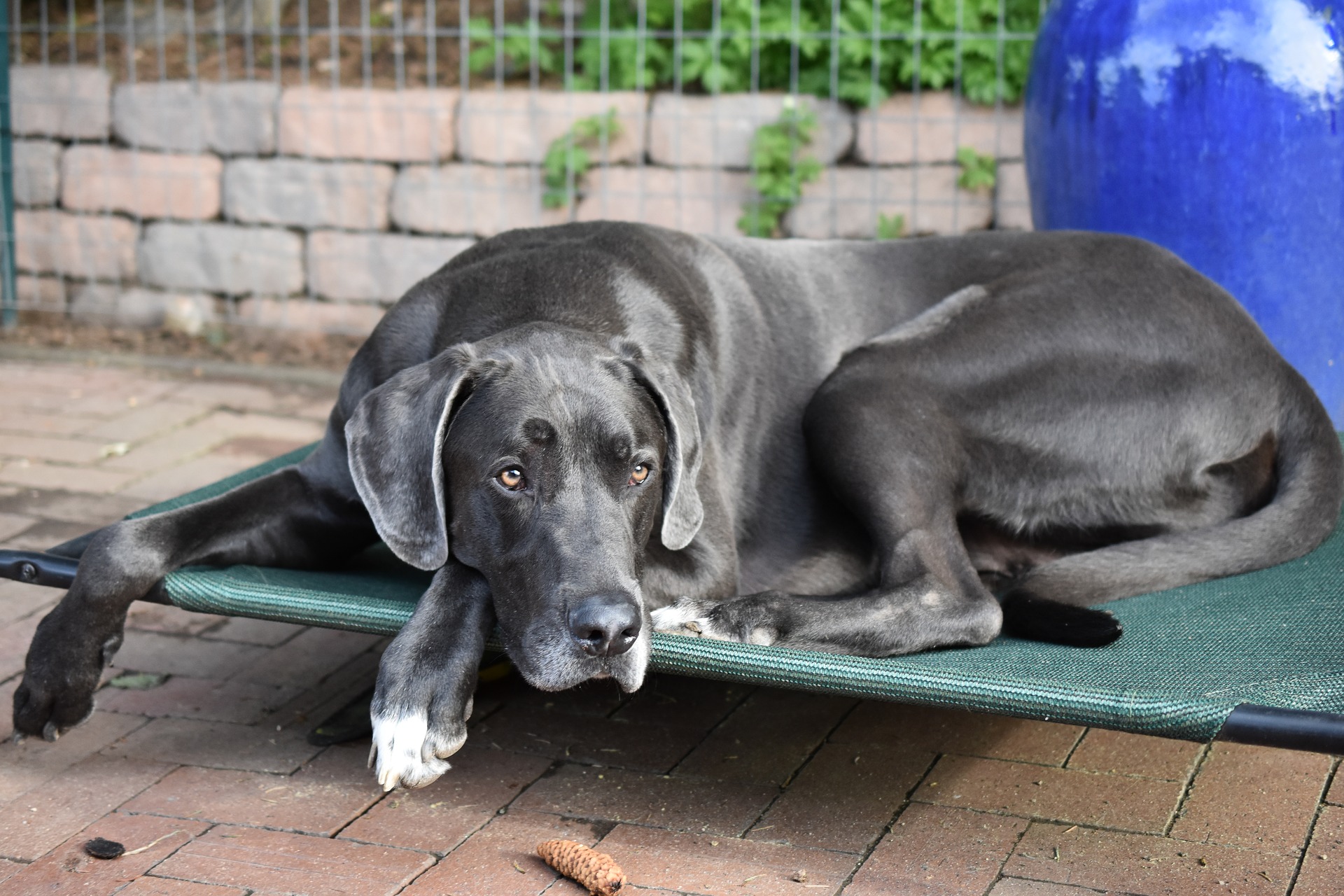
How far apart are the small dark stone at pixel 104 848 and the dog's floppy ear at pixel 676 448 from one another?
1.12m

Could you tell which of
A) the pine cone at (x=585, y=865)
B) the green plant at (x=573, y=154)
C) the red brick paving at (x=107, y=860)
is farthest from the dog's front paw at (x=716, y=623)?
the green plant at (x=573, y=154)

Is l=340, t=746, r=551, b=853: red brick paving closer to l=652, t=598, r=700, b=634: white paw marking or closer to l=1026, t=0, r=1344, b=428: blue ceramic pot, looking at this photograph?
l=652, t=598, r=700, b=634: white paw marking

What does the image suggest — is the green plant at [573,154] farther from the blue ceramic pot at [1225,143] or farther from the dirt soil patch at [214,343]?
the blue ceramic pot at [1225,143]

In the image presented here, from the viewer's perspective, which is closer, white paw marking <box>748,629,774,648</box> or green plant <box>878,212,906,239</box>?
white paw marking <box>748,629,774,648</box>

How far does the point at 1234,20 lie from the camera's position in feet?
13.0

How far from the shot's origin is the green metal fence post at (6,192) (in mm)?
6797

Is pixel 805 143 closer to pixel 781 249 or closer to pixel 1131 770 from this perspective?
pixel 781 249

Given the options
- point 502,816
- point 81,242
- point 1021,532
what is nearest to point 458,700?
point 502,816

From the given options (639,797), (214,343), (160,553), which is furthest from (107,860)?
(214,343)

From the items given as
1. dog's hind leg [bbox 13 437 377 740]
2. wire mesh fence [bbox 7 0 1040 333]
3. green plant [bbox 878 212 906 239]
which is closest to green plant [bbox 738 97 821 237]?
wire mesh fence [bbox 7 0 1040 333]

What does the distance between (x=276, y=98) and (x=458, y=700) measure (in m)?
4.77

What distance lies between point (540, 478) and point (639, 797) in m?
0.72

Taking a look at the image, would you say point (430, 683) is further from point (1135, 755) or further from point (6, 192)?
point (6, 192)

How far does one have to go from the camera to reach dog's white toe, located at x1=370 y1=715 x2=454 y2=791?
2.37 metres
